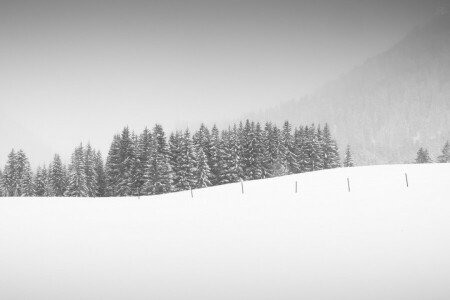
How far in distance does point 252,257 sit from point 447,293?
581cm

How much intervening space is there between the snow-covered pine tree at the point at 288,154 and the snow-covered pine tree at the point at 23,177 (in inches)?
2212

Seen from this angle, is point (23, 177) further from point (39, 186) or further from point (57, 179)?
point (57, 179)

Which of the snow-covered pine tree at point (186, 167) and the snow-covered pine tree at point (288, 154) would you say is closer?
the snow-covered pine tree at point (186, 167)

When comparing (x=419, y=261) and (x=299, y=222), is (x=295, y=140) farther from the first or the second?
(x=419, y=261)

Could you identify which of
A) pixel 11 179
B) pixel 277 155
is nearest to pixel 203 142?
pixel 277 155

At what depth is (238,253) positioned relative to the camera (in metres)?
11.8

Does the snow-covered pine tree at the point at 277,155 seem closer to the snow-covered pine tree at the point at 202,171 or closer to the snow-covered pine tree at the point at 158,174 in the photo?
the snow-covered pine tree at the point at 202,171

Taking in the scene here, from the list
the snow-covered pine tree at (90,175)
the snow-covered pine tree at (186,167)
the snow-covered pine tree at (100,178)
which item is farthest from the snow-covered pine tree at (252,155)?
the snow-covered pine tree at (90,175)

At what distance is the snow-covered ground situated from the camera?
29.1 feet

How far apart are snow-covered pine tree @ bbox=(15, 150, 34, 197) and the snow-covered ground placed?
55.7 metres

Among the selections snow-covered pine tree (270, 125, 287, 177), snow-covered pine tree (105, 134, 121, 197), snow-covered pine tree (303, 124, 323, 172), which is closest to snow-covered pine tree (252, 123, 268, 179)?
snow-covered pine tree (270, 125, 287, 177)

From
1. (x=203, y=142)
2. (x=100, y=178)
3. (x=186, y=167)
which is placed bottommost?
(x=100, y=178)

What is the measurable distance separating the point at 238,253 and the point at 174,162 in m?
46.5

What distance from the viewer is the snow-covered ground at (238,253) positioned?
8.88 meters
